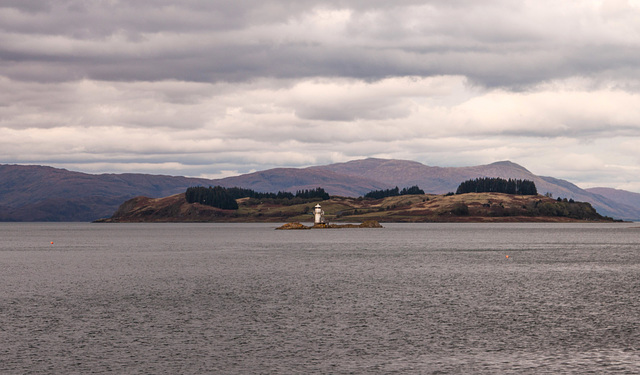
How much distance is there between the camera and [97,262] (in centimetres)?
11450

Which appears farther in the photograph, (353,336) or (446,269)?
(446,269)

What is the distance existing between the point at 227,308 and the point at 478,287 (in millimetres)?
30383

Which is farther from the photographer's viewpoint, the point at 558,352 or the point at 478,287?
the point at 478,287

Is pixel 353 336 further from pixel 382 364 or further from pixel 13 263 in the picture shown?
pixel 13 263

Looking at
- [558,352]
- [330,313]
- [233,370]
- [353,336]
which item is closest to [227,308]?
[330,313]

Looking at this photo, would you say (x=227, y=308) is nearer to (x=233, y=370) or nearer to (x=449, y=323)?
(x=449, y=323)

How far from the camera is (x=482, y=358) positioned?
36250 millimetres

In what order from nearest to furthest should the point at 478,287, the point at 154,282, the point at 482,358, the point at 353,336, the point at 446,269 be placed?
the point at 482,358, the point at 353,336, the point at 478,287, the point at 154,282, the point at 446,269

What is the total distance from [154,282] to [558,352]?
5331 centimetres

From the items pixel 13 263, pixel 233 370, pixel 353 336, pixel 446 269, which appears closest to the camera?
pixel 233 370

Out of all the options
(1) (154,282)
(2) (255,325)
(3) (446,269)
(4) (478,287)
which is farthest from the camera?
(3) (446,269)

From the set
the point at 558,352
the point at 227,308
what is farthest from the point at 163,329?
the point at 558,352

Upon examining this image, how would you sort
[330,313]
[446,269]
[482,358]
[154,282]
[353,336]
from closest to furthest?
[482,358], [353,336], [330,313], [154,282], [446,269]

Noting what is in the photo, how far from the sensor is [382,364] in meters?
34.8
